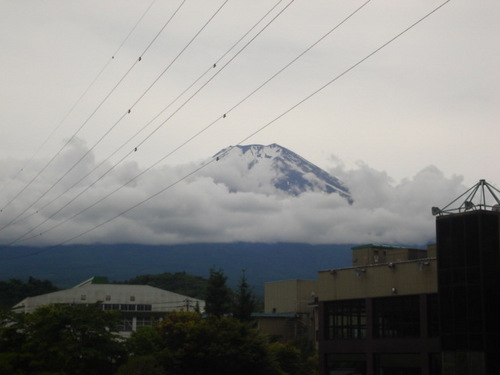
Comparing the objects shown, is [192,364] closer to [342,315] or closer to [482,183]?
[342,315]

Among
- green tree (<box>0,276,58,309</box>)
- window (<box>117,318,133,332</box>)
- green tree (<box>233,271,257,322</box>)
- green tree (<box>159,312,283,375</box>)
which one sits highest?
green tree (<box>0,276,58,309</box>)

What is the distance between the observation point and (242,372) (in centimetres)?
6138

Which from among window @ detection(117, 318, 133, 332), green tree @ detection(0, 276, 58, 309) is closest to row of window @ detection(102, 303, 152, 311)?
window @ detection(117, 318, 133, 332)

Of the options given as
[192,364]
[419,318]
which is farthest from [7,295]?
[419,318]

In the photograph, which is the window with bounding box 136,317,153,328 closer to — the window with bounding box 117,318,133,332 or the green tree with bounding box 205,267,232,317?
the window with bounding box 117,318,133,332

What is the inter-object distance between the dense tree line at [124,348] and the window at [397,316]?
29.9 ft

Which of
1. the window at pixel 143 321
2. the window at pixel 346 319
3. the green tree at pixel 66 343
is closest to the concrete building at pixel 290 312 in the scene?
the window at pixel 143 321

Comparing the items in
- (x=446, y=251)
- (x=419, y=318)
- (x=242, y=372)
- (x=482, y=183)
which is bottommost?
(x=242, y=372)

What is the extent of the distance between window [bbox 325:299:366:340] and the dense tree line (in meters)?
6.10

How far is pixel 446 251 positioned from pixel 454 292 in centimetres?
281

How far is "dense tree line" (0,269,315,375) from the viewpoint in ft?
167

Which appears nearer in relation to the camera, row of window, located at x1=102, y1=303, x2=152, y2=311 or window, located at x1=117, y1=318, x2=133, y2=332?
window, located at x1=117, y1=318, x2=133, y2=332

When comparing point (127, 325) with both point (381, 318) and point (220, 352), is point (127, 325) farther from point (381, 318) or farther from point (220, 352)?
point (381, 318)

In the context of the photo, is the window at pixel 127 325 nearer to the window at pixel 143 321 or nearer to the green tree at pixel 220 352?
the window at pixel 143 321
